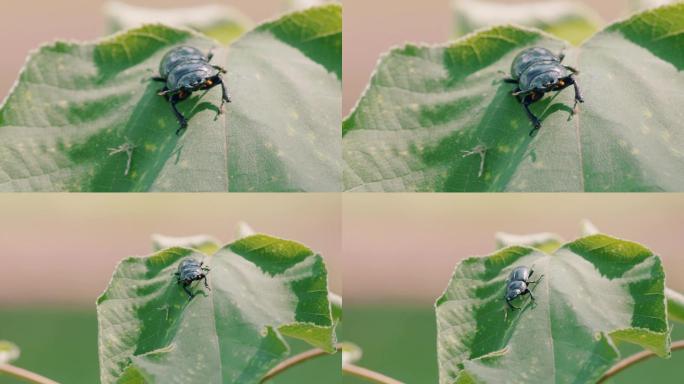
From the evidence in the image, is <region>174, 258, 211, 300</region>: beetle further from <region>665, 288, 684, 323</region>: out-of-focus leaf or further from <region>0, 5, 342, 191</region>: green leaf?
<region>665, 288, 684, 323</region>: out-of-focus leaf

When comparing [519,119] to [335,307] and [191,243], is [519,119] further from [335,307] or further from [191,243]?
[191,243]

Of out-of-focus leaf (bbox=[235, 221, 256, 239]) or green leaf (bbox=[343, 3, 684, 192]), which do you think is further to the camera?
out-of-focus leaf (bbox=[235, 221, 256, 239])

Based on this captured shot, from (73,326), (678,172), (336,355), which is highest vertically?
(678,172)

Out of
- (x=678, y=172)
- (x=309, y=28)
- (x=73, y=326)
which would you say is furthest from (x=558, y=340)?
(x=73, y=326)

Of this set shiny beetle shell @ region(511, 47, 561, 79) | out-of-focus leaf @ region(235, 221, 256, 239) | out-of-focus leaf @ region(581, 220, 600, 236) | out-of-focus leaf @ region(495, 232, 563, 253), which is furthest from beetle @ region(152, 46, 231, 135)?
out-of-focus leaf @ region(581, 220, 600, 236)

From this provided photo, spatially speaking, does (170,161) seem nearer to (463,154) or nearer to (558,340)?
(463,154)

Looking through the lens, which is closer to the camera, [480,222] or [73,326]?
[480,222]

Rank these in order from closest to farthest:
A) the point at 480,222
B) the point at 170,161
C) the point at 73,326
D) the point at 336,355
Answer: the point at 170,161, the point at 336,355, the point at 480,222, the point at 73,326
